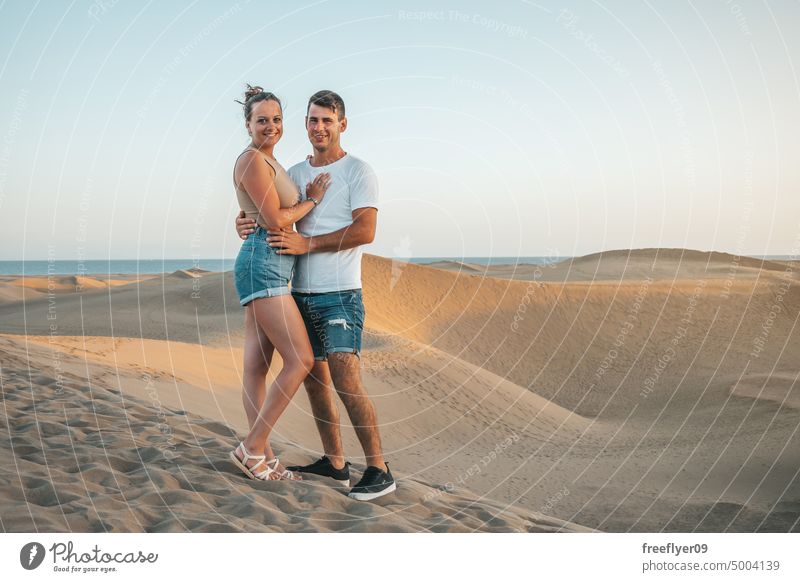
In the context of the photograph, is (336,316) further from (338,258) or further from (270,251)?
(270,251)

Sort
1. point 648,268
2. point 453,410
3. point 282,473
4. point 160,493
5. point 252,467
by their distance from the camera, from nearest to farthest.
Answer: point 160,493, point 252,467, point 282,473, point 453,410, point 648,268

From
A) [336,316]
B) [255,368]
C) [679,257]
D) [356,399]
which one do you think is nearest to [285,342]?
[336,316]

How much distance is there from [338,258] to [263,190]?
0.63 meters

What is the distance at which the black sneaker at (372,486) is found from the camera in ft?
15.1

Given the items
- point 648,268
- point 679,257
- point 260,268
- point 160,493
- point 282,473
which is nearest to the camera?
point 160,493

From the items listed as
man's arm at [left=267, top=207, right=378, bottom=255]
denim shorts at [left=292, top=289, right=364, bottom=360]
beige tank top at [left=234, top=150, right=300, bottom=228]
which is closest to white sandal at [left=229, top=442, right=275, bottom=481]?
denim shorts at [left=292, top=289, right=364, bottom=360]

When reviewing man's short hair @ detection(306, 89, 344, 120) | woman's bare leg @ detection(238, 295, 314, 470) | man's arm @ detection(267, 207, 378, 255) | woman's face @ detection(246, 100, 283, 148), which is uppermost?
man's short hair @ detection(306, 89, 344, 120)

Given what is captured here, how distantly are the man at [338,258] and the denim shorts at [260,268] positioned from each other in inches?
3.1

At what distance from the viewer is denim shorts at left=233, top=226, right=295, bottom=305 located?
445 cm

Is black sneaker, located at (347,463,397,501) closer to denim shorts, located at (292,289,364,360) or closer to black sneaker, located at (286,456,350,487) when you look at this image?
black sneaker, located at (286,456,350,487)

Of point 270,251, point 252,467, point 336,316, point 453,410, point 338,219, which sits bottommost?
point 453,410

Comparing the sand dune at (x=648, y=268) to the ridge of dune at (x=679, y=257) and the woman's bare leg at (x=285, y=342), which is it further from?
the woman's bare leg at (x=285, y=342)

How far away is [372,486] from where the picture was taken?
15.2 ft

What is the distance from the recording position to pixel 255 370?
4832 millimetres
